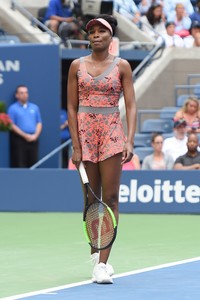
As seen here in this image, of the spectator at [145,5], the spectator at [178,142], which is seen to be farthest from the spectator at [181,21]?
the spectator at [178,142]

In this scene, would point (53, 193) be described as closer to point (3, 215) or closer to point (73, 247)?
point (3, 215)

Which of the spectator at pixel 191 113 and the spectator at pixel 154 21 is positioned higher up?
the spectator at pixel 154 21

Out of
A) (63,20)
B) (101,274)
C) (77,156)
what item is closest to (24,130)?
(63,20)

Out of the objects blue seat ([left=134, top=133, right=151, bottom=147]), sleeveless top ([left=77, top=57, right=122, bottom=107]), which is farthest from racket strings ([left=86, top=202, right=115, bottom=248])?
blue seat ([left=134, top=133, right=151, bottom=147])

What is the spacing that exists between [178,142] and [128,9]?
5865 mm

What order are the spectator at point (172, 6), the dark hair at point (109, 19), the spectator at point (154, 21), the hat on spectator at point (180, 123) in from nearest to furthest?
the dark hair at point (109, 19) → the hat on spectator at point (180, 123) → the spectator at point (154, 21) → the spectator at point (172, 6)

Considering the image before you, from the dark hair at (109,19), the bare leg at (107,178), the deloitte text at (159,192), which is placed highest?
the dark hair at (109,19)

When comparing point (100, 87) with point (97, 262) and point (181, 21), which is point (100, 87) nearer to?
point (97, 262)

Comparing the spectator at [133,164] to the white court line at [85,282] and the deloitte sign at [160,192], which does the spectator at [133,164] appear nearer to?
the deloitte sign at [160,192]

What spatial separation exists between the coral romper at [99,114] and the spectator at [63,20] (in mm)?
11701

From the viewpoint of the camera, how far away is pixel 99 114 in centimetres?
881

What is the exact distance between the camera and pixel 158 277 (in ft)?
29.4

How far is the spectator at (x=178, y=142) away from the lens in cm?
1681

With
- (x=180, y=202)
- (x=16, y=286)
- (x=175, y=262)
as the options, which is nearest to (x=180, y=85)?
(x=180, y=202)
